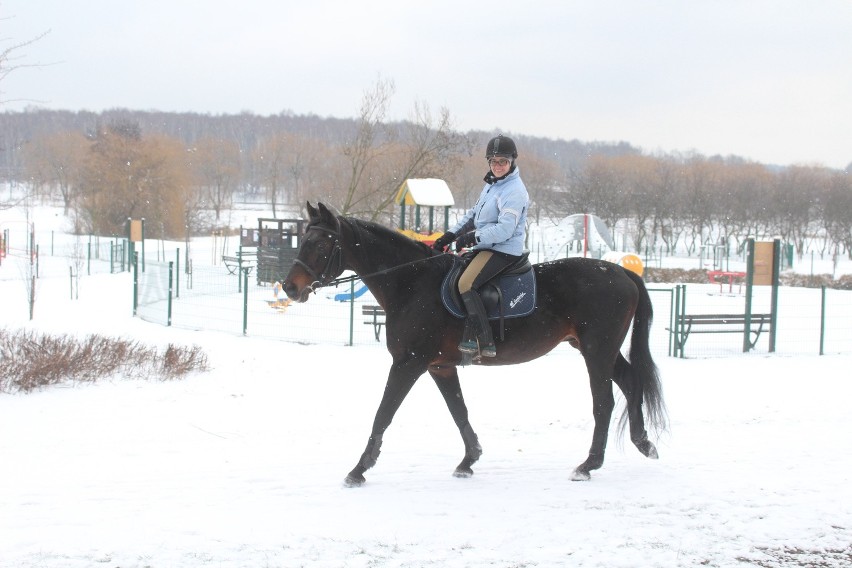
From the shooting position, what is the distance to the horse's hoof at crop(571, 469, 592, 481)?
258 inches

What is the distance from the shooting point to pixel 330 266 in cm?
648

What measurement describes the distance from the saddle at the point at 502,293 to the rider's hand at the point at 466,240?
0.52 ft

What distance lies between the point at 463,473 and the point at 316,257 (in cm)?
219

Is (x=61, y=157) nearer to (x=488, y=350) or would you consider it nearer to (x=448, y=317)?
(x=448, y=317)

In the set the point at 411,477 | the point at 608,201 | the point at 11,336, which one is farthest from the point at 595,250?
the point at 411,477

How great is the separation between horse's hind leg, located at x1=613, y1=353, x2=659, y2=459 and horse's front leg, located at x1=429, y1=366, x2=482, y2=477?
1404mm

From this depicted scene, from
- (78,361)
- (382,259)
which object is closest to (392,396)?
(382,259)

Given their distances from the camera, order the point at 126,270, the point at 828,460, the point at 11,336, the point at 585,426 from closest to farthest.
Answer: the point at 828,460
the point at 585,426
the point at 11,336
the point at 126,270

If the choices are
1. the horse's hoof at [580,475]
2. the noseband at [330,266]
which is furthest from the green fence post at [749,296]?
the noseband at [330,266]

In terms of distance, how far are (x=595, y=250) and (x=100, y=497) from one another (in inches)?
1609

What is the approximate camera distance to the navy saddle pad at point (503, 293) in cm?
657

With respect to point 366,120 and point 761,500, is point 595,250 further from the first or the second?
point 761,500

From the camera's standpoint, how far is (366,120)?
31688 mm

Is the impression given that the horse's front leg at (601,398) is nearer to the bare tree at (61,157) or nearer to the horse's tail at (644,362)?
the horse's tail at (644,362)
